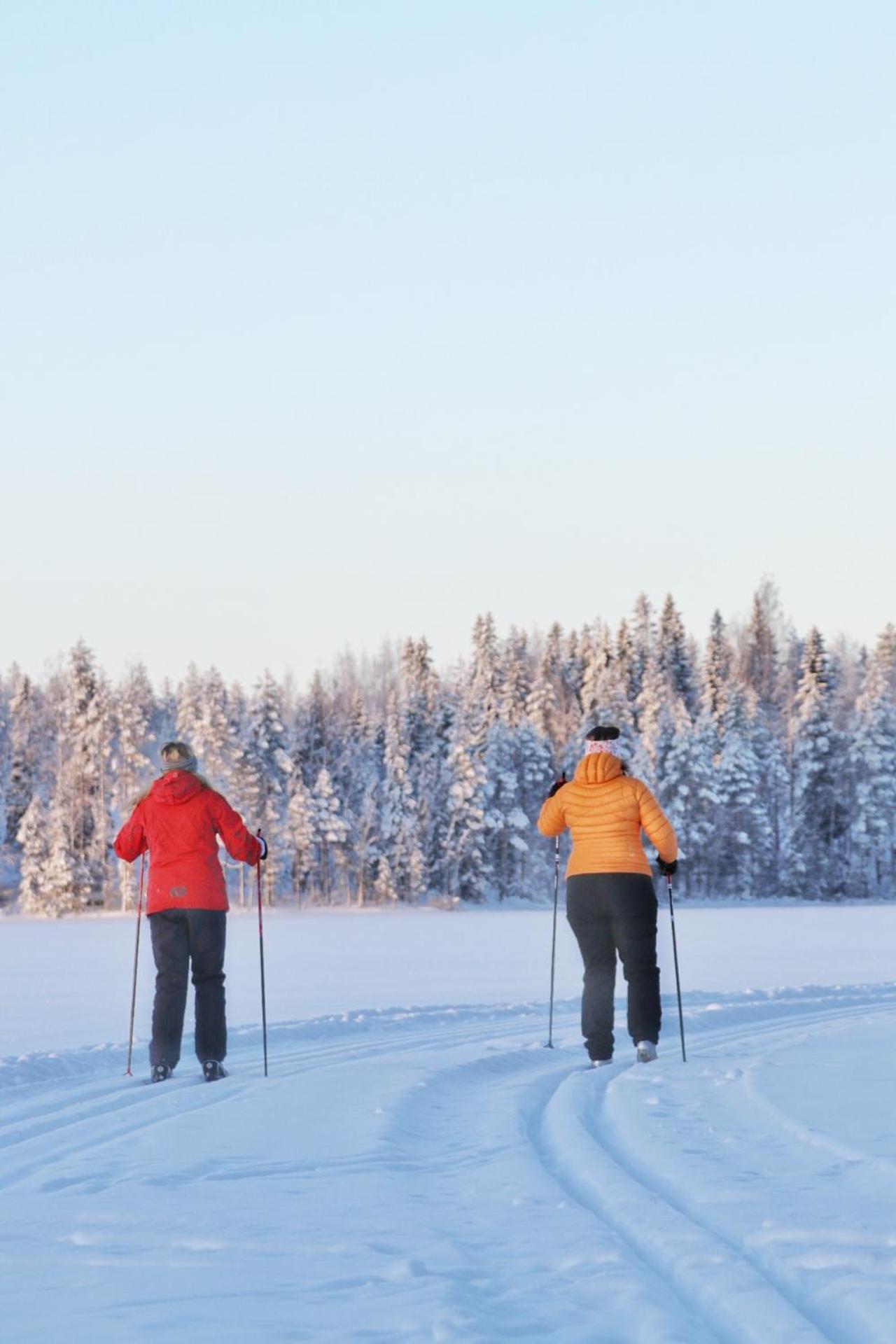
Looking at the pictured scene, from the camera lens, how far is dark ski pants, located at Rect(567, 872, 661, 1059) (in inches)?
380

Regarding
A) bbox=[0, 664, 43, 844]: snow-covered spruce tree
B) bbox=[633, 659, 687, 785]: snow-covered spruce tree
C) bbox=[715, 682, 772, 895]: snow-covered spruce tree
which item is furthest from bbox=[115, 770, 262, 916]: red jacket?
bbox=[0, 664, 43, 844]: snow-covered spruce tree

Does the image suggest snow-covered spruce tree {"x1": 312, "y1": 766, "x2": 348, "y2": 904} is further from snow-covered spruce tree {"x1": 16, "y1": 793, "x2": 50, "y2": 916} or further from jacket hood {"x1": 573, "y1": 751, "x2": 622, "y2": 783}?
jacket hood {"x1": 573, "y1": 751, "x2": 622, "y2": 783}

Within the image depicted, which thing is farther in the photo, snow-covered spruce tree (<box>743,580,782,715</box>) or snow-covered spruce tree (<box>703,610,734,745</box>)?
snow-covered spruce tree (<box>743,580,782,715</box>)

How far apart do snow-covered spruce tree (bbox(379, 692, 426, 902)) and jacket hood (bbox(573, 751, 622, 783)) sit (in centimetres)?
6444

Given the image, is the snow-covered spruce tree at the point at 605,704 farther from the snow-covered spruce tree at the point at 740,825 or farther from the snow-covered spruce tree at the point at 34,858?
the snow-covered spruce tree at the point at 34,858

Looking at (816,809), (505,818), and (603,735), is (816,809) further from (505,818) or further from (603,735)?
(603,735)

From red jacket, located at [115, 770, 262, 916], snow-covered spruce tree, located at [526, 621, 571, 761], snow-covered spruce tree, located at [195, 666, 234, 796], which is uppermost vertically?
snow-covered spruce tree, located at [526, 621, 571, 761]

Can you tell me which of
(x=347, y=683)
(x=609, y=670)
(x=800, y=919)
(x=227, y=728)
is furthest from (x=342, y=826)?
(x=347, y=683)

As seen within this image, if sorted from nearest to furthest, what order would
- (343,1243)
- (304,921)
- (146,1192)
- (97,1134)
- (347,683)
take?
1. (343,1243)
2. (146,1192)
3. (97,1134)
4. (304,921)
5. (347,683)

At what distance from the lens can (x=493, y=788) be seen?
7500 centimetres

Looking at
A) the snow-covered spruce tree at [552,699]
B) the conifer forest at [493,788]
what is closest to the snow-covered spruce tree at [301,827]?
the conifer forest at [493,788]

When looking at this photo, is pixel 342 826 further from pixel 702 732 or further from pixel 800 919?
pixel 800 919

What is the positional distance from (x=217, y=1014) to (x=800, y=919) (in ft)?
138

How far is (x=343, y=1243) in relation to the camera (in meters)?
4.57
